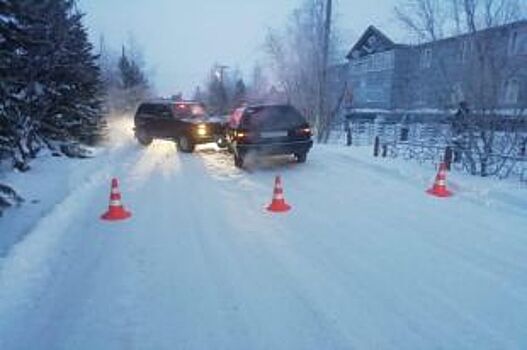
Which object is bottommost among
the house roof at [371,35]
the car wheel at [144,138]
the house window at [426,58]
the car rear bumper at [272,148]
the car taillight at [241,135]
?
the car wheel at [144,138]

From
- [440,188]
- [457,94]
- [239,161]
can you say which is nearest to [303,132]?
[239,161]

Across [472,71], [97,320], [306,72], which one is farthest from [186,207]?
[306,72]

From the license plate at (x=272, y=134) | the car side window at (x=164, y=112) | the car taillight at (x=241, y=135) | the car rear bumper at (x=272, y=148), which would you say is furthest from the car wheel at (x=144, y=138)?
the license plate at (x=272, y=134)

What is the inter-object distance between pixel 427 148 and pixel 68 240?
10.7m

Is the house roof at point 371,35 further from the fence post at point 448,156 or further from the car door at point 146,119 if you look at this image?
the fence post at point 448,156

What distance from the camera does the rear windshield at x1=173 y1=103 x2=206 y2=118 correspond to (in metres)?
19.9

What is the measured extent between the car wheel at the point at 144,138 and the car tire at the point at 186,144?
3.12 metres

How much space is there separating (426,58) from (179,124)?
9.56 metres

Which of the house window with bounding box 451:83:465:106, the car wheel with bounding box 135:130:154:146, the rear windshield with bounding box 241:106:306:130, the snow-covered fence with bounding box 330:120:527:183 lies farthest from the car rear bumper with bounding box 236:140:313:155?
the car wheel with bounding box 135:130:154:146

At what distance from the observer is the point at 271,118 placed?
13.7 metres

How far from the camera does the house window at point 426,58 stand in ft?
46.8

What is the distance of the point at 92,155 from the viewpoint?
56.6ft

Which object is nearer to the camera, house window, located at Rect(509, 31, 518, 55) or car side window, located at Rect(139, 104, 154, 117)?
house window, located at Rect(509, 31, 518, 55)

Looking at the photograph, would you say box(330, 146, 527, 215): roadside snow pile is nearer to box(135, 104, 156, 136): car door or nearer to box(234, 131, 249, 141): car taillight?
box(234, 131, 249, 141): car taillight
